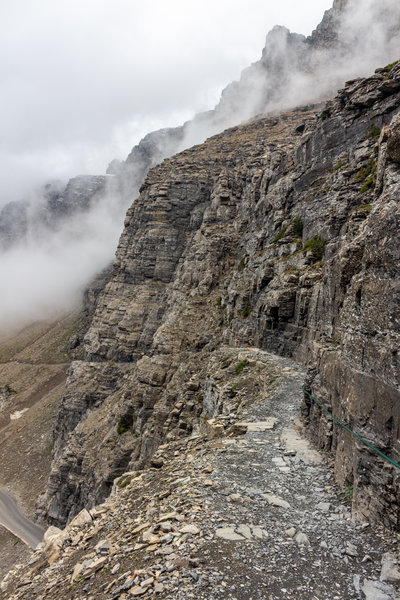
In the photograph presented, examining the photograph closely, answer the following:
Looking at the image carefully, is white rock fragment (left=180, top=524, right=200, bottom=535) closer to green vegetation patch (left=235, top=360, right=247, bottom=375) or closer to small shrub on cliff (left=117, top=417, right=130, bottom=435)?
green vegetation patch (left=235, top=360, right=247, bottom=375)

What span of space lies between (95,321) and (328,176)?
6255 cm

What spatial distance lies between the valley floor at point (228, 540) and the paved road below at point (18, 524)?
174ft

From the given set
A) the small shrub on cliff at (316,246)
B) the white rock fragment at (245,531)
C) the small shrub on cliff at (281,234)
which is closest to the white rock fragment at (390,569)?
the white rock fragment at (245,531)

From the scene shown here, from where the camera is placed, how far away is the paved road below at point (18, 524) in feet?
172

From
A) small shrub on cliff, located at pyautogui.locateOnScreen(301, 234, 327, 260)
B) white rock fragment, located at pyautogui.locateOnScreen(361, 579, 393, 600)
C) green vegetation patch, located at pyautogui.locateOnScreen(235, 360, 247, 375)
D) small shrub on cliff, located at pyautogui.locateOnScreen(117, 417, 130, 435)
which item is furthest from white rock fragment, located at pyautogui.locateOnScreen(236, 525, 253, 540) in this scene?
small shrub on cliff, located at pyautogui.locateOnScreen(117, 417, 130, 435)

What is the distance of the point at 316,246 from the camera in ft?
93.5

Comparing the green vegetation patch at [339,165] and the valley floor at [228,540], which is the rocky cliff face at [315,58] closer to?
the green vegetation patch at [339,165]

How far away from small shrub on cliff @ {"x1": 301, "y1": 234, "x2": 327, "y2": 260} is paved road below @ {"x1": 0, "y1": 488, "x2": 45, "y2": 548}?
5507 cm

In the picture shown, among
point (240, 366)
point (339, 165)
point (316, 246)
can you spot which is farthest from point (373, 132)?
point (240, 366)

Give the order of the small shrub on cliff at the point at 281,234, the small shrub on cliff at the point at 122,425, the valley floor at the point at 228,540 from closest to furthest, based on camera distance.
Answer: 1. the valley floor at the point at 228,540
2. the small shrub on cliff at the point at 281,234
3. the small shrub on cliff at the point at 122,425

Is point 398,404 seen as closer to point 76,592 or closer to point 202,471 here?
point 202,471

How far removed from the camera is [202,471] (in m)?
10.0

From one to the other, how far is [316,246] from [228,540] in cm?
2538

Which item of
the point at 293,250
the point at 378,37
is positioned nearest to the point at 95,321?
the point at 293,250
